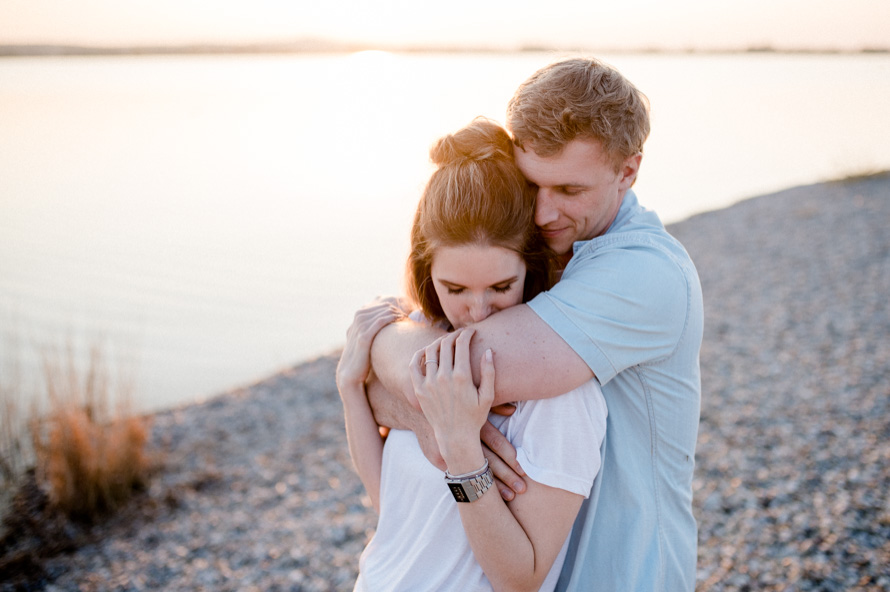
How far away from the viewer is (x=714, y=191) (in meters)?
18.2

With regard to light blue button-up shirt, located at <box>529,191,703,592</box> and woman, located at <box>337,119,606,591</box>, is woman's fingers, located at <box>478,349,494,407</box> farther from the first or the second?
light blue button-up shirt, located at <box>529,191,703,592</box>

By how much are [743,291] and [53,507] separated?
8.03 metres

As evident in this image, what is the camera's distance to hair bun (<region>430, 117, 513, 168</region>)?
6.22ft

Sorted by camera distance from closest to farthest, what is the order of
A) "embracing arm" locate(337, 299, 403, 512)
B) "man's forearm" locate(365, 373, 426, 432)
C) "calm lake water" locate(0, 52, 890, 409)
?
1. "man's forearm" locate(365, 373, 426, 432)
2. "embracing arm" locate(337, 299, 403, 512)
3. "calm lake water" locate(0, 52, 890, 409)

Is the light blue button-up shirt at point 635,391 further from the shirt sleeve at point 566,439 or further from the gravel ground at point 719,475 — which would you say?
the gravel ground at point 719,475

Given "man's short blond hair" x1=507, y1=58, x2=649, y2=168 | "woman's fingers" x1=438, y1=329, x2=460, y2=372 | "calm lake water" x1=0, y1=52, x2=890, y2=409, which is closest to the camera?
"woman's fingers" x1=438, y1=329, x2=460, y2=372

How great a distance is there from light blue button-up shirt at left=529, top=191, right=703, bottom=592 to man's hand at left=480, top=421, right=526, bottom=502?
266 mm

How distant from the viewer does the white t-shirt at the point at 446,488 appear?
161cm

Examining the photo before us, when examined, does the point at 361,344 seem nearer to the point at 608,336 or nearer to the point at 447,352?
the point at 447,352

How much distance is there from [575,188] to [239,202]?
16.3 metres

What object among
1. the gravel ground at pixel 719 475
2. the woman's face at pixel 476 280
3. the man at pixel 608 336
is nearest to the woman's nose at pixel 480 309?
the woman's face at pixel 476 280

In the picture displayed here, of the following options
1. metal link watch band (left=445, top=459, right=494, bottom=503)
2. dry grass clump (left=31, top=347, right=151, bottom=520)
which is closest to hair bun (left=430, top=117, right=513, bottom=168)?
metal link watch band (left=445, top=459, right=494, bottom=503)

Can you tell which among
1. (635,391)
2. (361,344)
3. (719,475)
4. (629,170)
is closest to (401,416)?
(361,344)

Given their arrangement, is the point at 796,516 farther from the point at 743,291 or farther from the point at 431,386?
the point at 743,291
